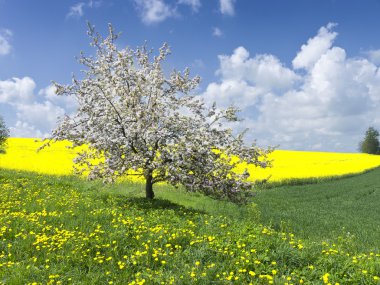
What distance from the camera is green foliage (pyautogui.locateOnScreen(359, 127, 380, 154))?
414 ft

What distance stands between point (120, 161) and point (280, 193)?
17112 millimetres

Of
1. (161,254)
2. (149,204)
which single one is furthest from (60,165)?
(161,254)

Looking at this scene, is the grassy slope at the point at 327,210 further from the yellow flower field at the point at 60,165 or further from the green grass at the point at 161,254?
the green grass at the point at 161,254

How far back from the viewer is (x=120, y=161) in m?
18.6

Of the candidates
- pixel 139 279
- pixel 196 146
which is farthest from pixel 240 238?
pixel 196 146

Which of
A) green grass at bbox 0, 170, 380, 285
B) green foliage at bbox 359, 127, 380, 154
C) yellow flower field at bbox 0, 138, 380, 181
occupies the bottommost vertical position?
green grass at bbox 0, 170, 380, 285

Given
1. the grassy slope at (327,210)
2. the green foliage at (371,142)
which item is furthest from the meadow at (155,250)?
the green foliage at (371,142)

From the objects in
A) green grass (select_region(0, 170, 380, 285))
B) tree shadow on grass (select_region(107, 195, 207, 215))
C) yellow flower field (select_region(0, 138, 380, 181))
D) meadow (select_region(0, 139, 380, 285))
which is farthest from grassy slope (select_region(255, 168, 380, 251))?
green grass (select_region(0, 170, 380, 285))

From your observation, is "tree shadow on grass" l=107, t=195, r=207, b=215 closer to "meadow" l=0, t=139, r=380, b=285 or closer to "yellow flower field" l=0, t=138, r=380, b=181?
"meadow" l=0, t=139, r=380, b=285

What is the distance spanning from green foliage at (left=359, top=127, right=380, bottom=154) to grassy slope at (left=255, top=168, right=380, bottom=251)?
92807 mm

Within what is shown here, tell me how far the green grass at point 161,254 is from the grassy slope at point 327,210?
16.1 ft

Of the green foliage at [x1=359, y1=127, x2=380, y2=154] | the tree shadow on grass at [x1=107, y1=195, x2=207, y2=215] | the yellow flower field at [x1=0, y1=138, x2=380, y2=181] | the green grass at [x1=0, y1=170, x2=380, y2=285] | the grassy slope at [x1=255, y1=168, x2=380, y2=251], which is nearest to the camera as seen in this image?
the green grass at [x1=0, y1=170, x2=380, y2=285]

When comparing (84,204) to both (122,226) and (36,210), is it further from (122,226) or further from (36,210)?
(122,226)

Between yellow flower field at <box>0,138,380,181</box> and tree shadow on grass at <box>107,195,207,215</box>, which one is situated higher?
yellow flower field at <box>0,138,380,181</box>
